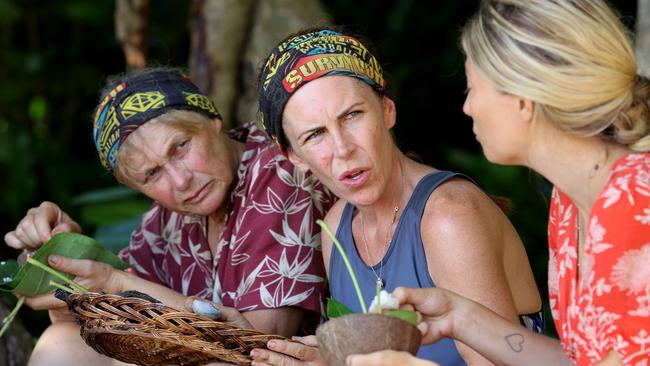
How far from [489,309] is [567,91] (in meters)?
0.68

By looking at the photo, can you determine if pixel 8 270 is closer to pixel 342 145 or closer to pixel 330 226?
pixel 330 226

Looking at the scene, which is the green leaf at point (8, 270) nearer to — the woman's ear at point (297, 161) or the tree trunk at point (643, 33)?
the woman's ear at point (297, 161)

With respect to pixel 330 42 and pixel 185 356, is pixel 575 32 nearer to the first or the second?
pixel 330 42

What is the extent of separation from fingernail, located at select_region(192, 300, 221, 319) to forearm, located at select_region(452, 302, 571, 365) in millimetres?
889

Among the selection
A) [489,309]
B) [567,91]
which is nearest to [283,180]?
[489,309]

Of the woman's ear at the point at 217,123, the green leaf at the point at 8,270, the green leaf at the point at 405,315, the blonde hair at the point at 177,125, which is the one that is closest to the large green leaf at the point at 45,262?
the green leaf at the point at 8,270

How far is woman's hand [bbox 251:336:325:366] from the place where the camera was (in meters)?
2.84

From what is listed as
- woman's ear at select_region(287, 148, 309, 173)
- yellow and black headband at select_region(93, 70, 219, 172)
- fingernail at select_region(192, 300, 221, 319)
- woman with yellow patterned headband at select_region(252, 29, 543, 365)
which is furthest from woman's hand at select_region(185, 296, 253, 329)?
yellow and black headband at select_region(93, 70, 219, 172)

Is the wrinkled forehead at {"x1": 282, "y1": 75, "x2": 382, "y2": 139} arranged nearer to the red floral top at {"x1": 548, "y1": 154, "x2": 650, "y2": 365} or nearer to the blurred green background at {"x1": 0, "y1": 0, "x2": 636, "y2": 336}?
the red floral top at {"x1": 548, "y1": 154, "x2": 650, "y2": 365}

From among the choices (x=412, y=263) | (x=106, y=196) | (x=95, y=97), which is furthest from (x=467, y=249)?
(x=95, y=97)

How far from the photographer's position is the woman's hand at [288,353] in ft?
9.33

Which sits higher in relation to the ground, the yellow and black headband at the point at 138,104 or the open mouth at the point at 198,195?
the yellow and black headband at the point at 138,104

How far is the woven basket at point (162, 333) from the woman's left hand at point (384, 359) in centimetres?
83

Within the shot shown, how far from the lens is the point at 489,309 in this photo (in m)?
2.60
